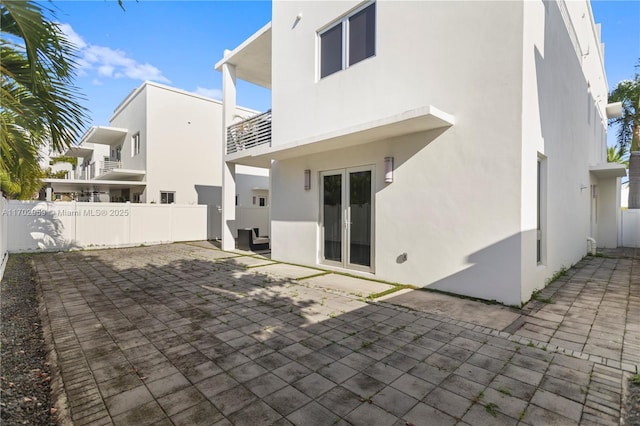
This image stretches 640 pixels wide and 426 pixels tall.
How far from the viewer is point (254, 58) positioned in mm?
12461

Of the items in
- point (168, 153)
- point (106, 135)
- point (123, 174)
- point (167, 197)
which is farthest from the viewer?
point (106, 135)

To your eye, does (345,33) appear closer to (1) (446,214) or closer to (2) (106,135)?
(1) (446,214)

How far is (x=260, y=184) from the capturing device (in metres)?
22.9

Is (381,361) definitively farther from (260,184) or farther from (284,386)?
(260,184)

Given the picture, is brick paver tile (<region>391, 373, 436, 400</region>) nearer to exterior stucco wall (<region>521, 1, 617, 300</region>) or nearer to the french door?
exterior stucco wall (<region>521, 1, 617, 300</region>)

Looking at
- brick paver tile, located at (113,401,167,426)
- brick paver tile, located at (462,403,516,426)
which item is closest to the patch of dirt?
brick paver tile, located at (113,401,167,426)

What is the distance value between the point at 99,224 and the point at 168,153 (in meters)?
7.03

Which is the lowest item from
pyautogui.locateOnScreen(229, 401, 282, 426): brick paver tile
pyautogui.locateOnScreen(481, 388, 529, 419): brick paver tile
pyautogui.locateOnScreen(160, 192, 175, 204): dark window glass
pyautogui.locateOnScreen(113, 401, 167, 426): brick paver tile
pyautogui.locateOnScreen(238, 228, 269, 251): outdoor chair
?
pyautogui.locateOnScreen(481, 388, 529, 419): brick paver tile

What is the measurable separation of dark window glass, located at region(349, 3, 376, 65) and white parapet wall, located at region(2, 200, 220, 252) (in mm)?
11582

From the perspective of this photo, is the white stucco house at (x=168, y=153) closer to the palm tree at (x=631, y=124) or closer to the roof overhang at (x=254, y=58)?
the roof overhang at (x=254, y=58)

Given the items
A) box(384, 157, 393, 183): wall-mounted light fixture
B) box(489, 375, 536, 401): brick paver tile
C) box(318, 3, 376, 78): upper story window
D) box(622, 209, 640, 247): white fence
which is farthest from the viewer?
box(622, 209, 640, 247): white fence

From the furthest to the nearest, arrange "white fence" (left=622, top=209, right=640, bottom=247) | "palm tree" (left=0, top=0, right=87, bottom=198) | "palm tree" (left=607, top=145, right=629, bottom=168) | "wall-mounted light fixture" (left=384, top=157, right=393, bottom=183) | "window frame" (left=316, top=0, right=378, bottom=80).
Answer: "palm tree" (left=607, top=145, right=629, bottom=168), "white fence" (left=622, top=209, right=640, bottom=247), "window frame" (left=316, top=0, right=378, bottom=80), "wall-mounted light fixture" (left=384, top=157, right=393, bottom=183), "palm tree" (left=0, top=0, right=87, bottom=198)

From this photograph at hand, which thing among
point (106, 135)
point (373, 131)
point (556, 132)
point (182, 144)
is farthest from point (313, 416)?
point (106, 135)

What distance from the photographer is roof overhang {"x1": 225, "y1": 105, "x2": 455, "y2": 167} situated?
5552 millimetres
